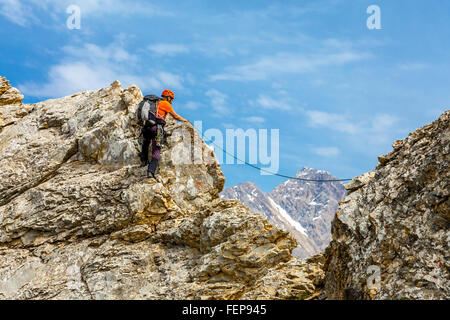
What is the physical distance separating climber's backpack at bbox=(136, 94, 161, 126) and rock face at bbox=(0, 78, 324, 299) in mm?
1170

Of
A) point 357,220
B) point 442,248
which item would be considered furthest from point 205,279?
point 442,248

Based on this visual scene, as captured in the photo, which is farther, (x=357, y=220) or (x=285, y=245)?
(x=285, y=245)

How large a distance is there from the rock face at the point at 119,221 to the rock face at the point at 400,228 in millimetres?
2128

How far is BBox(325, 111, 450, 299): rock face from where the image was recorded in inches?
382

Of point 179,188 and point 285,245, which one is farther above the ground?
point 179,188

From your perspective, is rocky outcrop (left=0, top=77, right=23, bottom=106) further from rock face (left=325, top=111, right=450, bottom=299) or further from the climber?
rock face (left=325, top=111, right=450, bottom=299)

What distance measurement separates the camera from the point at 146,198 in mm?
→ 17266

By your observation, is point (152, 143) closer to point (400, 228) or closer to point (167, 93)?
point (167, 93)

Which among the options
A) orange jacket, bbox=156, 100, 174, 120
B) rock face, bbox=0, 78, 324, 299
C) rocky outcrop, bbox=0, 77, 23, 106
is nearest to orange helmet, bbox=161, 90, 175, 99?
orange jacket, bbox=156, 100, 174, 120

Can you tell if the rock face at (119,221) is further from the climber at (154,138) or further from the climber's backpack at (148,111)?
the climber's backpack at (148,111)

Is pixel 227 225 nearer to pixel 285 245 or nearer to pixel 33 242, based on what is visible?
pixel 285 245

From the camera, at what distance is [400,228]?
10.6 m

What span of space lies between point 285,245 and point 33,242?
33.9 feet
